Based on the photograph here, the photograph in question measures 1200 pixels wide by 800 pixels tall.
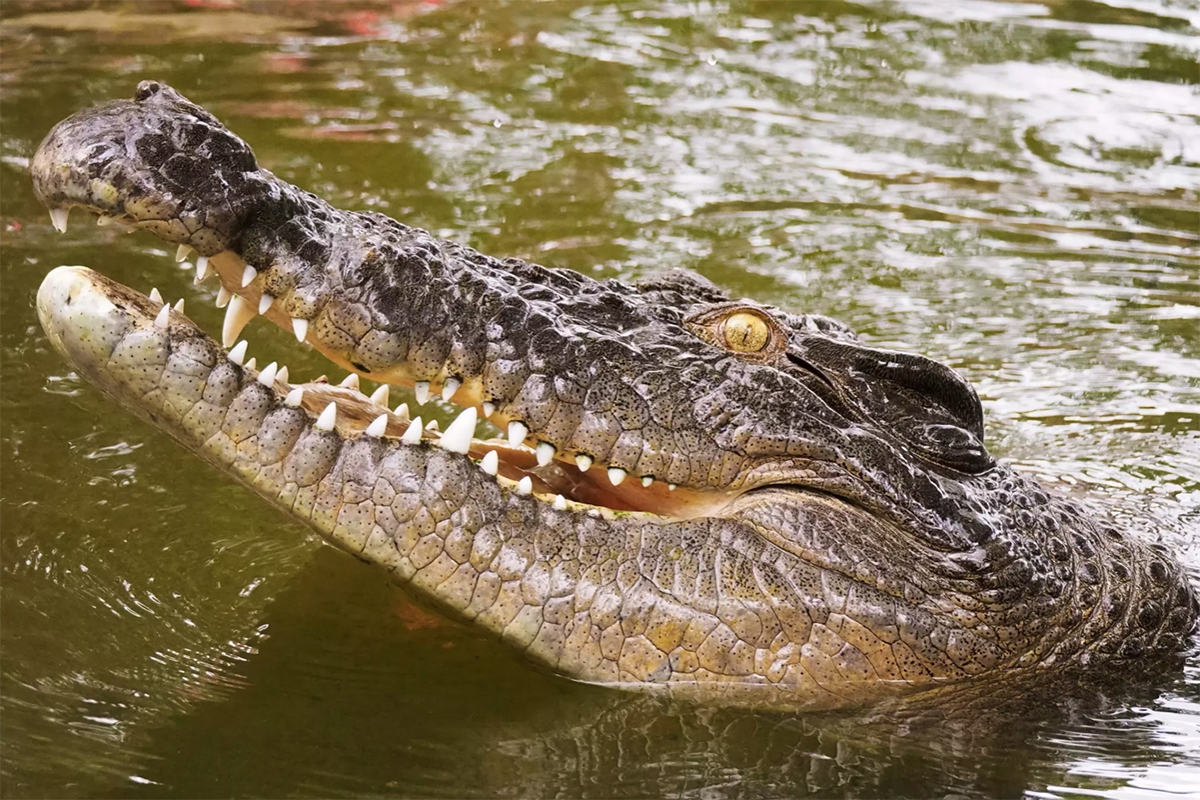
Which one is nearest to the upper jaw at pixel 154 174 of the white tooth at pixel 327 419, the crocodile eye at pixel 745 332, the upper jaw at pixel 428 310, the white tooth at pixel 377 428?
the upper jaw at pixel 428 310

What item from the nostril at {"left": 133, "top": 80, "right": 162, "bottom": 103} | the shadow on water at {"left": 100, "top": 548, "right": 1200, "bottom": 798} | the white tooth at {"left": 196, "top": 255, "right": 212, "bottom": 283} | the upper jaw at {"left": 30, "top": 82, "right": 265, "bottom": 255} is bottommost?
the shadow on water at {"left": 100, "top": 548, "right": 1200, "bottom": 798}

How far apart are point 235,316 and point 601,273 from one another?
12.7 feet

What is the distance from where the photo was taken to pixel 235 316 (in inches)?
153

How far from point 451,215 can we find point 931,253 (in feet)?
9.43

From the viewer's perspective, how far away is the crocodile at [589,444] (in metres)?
3.67

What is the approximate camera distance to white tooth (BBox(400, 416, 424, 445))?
152 inches

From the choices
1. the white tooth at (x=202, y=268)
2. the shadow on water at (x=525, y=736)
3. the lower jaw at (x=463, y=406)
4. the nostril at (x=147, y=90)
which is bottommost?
the shadow on water at (x=525, y=736)

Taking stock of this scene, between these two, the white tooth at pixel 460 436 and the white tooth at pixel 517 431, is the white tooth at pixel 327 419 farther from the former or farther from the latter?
the white tooth at pixel 517 431

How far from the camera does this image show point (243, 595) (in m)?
4.64

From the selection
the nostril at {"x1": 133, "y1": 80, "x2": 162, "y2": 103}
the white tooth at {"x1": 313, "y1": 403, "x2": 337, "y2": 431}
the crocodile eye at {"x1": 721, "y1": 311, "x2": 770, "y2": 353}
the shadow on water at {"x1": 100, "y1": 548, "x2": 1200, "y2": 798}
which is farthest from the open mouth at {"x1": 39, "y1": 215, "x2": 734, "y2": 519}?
the shadow on water at {"x1": 100, "y1": 548, "x2": 1200, "y2": 798}

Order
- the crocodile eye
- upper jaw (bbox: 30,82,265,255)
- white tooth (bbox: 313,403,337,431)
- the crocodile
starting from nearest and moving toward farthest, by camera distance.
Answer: upper jaw (bbox: 30,82,265,255) < the crocodile < white tooth (bbox: 313,403,337,431) < the crocodile eye

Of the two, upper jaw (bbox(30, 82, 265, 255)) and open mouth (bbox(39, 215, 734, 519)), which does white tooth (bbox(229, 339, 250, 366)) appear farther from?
upper jaw (bbox(30, 82, 265, 255))

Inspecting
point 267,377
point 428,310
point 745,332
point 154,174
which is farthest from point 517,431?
point 154,174

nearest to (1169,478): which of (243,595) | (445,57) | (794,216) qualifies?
(794,216)
